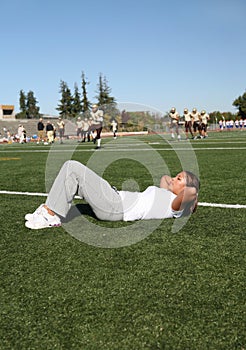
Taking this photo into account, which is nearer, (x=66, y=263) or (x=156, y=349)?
(x=156, y=349)

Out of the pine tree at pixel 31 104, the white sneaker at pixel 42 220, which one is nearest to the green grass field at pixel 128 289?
the white sneaker at pixel 42 220

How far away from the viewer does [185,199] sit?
12.2 ft

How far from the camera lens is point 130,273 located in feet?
8.73

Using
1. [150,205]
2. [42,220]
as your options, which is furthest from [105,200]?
[42,220]

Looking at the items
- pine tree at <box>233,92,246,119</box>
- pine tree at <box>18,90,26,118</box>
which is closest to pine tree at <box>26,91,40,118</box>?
pine tree at <box>18,90,26,118</box>

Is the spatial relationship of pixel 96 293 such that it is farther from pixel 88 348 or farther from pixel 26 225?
pixel 26 225

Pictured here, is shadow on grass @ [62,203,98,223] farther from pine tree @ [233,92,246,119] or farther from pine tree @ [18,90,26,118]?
pine tree @ [18,90,26,118]

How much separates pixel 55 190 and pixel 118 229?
0.71m

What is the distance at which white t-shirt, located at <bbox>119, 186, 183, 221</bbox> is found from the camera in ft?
12.7

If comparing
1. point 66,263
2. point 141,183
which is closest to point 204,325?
point 66,263

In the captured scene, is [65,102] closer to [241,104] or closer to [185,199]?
[241,104]

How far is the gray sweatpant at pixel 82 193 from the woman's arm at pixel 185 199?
0.53m

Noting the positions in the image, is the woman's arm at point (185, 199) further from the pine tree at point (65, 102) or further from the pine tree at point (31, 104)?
the pine tree at point (31, 104)

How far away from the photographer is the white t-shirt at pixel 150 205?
3.87m
